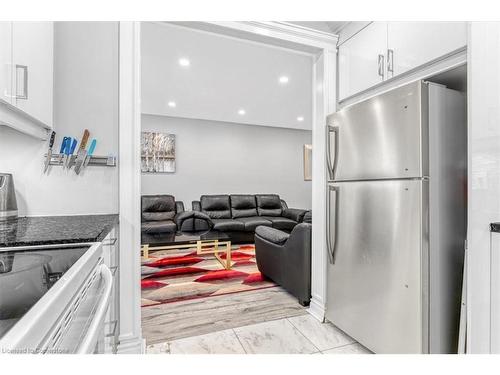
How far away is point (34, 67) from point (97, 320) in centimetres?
129

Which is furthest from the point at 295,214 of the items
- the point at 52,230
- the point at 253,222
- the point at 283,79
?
the point at 52,230

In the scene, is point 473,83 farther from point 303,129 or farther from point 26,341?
point 303,129

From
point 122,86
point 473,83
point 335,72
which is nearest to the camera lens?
point 473,83

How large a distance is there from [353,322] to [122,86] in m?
2.20

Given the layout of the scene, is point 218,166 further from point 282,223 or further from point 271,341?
point 271,341

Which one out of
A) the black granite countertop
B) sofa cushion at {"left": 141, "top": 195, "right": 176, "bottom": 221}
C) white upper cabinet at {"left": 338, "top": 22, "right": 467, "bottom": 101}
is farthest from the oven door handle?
sofa cushion at {"left": 141, "top": 195, "right": 176, "bottom": 221}

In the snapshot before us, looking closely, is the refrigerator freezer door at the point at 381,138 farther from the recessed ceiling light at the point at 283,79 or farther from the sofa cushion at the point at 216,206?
the sofa cushion at the point at 216,206

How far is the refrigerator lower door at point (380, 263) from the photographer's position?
1393 millimetres

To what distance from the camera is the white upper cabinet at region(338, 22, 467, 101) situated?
141 centimetres

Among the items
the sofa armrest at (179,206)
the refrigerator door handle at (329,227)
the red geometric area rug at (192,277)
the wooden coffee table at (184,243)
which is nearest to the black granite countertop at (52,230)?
the red geometric area rug at (192,277)

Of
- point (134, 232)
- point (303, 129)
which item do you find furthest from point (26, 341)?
point (303, 129)

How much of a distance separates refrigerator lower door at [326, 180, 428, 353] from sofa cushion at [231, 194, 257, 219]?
3583 mm

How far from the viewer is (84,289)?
2.60 ft

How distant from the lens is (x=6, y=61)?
1081 mm
